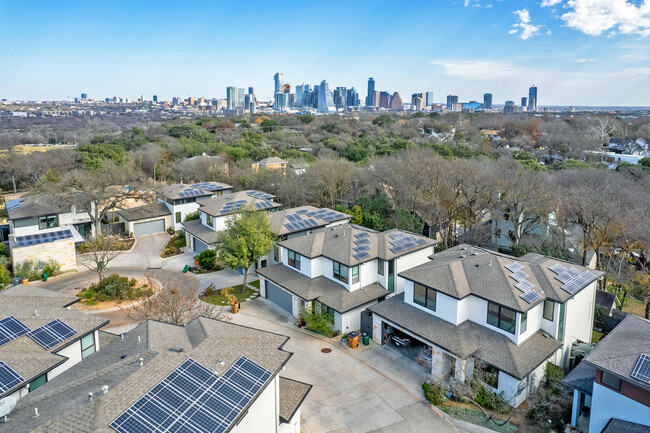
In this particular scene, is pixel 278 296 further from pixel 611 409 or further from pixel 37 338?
pixel 611 409

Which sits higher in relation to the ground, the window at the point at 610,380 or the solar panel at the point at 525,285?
the solar panel at the point at 525,285

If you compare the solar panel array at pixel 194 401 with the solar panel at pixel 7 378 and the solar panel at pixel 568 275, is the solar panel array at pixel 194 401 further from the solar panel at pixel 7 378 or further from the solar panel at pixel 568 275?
the solar panel at pixel 568 275

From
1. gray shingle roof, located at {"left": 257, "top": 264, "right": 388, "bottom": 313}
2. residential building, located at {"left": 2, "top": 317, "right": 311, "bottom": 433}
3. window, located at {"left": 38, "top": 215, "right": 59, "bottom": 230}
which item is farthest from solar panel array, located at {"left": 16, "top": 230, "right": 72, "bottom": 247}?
residential building, located at {"left": 2, "top": 317, "right": 311, "bottom": 433}

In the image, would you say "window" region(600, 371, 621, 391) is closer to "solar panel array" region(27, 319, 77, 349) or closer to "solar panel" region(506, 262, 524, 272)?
"solar panel" region(506, 262, 524, 272)

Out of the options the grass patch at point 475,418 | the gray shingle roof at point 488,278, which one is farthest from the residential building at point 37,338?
the gray shingle roof at point 488,278

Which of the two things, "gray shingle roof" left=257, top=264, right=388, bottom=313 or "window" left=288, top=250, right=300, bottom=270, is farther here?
"window" left=288, top=250, right=300, bottom=270

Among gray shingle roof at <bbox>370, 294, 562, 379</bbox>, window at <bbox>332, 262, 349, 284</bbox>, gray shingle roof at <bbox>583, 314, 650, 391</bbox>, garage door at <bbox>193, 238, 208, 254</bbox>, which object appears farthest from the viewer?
garage door at <bbox>193, 238, 208, 254</bbox>

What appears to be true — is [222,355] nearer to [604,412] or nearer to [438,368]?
[438,368]
